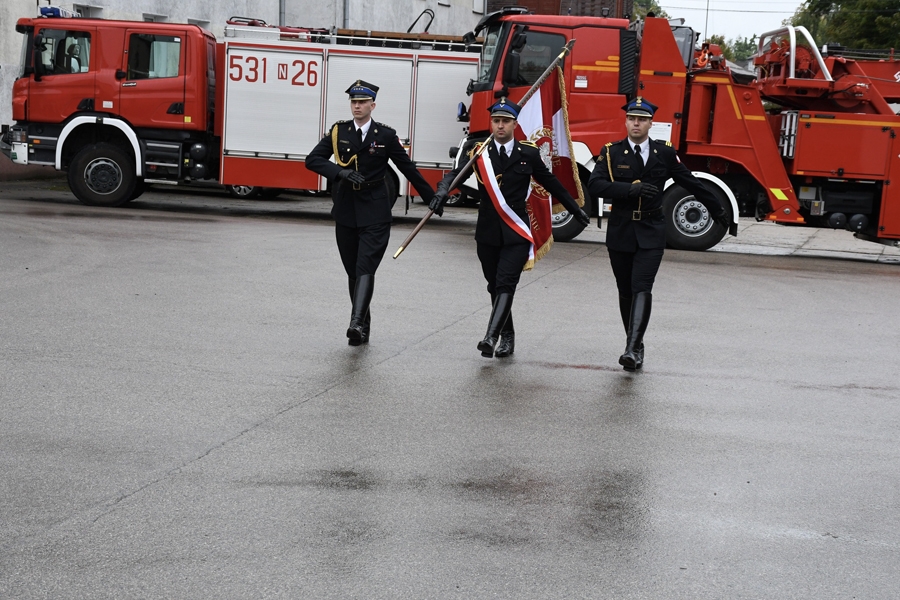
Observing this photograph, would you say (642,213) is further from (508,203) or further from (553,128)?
(553,128)

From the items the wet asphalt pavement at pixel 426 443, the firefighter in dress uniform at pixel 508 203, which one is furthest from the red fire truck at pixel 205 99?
the firefighter in dress uniform at pixel 508 203

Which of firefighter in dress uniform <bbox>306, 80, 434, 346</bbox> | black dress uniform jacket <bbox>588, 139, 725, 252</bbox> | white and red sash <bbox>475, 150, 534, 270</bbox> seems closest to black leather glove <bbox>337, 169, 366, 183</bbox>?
firefighter in dress uniform <bbox>306, 80, 434, 346</bbox>

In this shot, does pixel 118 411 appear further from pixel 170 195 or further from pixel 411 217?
pixel 170 195

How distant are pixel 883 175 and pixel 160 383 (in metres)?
12.4

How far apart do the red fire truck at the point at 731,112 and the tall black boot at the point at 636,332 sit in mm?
8619

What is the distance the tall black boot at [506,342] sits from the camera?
8.55 metres

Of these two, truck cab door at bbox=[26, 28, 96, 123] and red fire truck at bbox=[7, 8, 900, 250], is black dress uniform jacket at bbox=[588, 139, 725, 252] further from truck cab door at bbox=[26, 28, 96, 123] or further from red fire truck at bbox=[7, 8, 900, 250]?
truck cab door at bbox=[26, 28, 96, 123]

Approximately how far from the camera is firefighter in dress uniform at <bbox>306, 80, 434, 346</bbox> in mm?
8727

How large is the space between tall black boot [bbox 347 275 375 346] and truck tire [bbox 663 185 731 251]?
29.3ft

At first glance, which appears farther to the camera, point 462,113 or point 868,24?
point 868,24

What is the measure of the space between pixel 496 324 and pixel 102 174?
1197 centimetres

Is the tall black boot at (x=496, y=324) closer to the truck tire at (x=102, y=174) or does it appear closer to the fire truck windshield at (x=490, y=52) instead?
the fire truck windshield at (x=490, y=52)

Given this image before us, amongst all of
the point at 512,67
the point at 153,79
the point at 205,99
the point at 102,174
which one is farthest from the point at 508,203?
the point at 102,174

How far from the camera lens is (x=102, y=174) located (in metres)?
18.6
